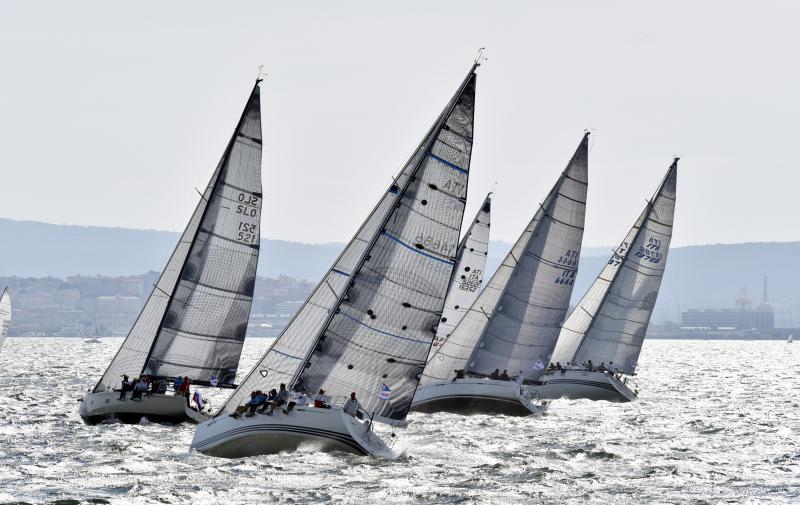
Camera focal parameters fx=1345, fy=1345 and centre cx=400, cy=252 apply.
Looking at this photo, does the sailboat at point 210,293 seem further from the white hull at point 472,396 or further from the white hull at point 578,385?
the white hull at point 578,385

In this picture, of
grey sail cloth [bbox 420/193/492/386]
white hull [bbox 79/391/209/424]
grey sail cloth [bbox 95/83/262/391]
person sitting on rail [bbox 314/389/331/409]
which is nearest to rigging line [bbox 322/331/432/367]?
person sitting on rail [bbox 314/389/331/409]

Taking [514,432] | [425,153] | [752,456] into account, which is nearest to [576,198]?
[514,432]

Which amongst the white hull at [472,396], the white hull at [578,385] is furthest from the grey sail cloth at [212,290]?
the white hull at [578,385]

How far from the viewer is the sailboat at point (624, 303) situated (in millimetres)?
54125

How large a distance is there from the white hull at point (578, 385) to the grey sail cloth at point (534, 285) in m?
6.20

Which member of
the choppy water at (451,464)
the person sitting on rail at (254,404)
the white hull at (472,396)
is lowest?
the choppy water at (451,464)

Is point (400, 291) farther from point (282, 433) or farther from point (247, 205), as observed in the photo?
point (247, 205)

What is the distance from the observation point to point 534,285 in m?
45.2

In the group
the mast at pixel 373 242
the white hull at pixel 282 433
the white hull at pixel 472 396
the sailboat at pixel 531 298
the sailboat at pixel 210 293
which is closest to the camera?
the white hull at pixel 282 433

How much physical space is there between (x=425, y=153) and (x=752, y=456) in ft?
37.3

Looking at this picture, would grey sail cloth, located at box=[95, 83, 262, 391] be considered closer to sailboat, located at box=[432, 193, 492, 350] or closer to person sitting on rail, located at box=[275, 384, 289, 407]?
person sitting on rail, located at box=[275, 384, 289, 407]

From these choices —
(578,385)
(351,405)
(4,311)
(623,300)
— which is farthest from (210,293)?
(4,311)

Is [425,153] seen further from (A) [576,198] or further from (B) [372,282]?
(A) [576,198]

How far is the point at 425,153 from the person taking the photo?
28.6m
